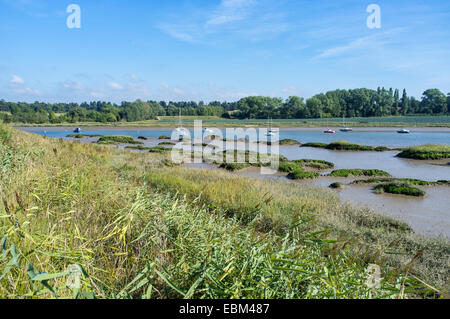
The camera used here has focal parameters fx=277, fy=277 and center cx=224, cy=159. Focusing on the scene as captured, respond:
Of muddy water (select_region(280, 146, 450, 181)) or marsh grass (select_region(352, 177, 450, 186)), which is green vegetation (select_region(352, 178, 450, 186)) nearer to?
marsh grass (select_region(352, 177, 450, 186))

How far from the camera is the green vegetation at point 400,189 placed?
1503 centimetres

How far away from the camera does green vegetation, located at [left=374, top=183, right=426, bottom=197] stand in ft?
49.3

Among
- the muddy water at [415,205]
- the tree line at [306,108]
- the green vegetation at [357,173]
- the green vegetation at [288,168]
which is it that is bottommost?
the muddy water at [415,205]

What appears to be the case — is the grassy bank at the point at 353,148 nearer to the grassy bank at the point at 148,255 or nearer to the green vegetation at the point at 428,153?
the green vegetation at the point at 428,153

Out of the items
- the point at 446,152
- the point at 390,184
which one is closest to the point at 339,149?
the point at 446,152

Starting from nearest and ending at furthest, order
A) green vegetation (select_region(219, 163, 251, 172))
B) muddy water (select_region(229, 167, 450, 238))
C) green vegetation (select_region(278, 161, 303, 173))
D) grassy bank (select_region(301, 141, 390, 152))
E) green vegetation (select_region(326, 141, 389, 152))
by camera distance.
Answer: muddy water (select_region(229, 167, 450, 238)) → green vegetation (select_region(278, 161, 303, 173)) → green vegetation (select_region(219, 163, 251, 172)) → grassy bank (select_region(301, 141, 390, 152)) → green vegetation (select_region(326, 141, 389, 152))

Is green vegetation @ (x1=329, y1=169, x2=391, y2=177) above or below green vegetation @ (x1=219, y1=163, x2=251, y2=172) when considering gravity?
below

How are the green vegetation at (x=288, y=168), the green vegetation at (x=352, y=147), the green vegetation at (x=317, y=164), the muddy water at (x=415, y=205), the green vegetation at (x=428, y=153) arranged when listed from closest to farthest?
the muddy water at (x=415, y=205)
the green vegetation at (x=288, y=168)
the green vegetation at (x=317, y=164)
the green vegetation at (x=428, y=153)
the green vegetation at (x=352, y=147)

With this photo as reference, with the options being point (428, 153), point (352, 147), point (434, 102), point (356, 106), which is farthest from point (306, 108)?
point (428, 153)

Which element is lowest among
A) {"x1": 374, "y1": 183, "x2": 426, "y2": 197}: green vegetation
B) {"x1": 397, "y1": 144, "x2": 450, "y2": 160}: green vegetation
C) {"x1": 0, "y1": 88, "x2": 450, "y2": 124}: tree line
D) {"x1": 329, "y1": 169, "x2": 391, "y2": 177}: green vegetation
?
{"x1": 374, "y1": 183, "x2": 426, "y2": 197}: green vegetation

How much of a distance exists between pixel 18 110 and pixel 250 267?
383 feet

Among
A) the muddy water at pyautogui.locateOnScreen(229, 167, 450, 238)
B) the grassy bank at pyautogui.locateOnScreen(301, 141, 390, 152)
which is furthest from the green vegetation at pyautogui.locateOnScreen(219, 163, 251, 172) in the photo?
the grassy bank at pyautogui.locateOnScreen(301, 141, 390, 152)

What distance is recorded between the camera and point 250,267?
9.75ft

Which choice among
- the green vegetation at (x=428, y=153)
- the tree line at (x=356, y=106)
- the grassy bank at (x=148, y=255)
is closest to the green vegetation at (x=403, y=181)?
the grassy bank at (x=148, y=255)
